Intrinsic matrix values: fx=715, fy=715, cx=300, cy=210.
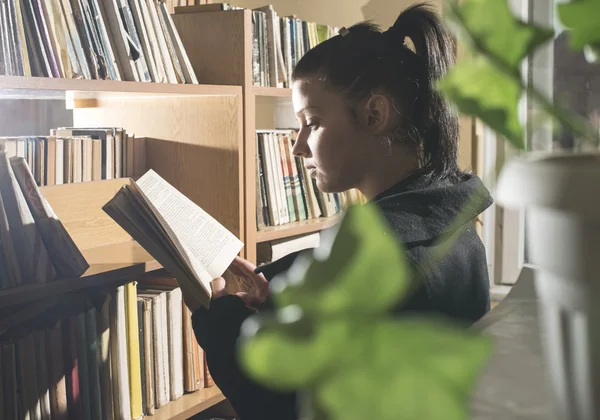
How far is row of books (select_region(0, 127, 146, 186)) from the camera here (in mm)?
1609

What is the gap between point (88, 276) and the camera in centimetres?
154

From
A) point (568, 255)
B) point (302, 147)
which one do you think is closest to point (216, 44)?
point (302, 147)

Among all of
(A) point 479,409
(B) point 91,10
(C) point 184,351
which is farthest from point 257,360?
(C) point 184,351

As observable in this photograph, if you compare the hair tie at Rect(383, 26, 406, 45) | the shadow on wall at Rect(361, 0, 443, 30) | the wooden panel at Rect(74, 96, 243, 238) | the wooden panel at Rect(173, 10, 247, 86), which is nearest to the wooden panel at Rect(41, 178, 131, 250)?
the wooden panel at Rect(74, 96, 243, 238)

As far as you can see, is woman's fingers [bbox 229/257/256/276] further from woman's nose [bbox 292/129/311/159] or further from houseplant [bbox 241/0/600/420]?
houseplant [bbox 241/0/600/420]

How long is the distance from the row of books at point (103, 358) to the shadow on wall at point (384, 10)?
5.24ft

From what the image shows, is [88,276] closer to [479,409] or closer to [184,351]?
[184,351]

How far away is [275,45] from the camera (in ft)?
7.18

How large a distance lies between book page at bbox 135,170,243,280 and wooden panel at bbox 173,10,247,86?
1.68 ft

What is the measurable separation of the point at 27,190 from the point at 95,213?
38 cm

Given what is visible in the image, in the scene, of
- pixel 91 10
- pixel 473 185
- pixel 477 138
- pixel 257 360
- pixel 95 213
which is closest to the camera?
pixel 257 360

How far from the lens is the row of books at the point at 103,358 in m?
1.45

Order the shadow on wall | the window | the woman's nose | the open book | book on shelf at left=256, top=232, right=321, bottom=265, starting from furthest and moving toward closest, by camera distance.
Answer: the shadow on wall, the window, book on shelf at left=256, top=232, right=321, bottom=265, the woman's nose, the open book

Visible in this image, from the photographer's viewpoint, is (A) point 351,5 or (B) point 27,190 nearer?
(B) point 27,190
